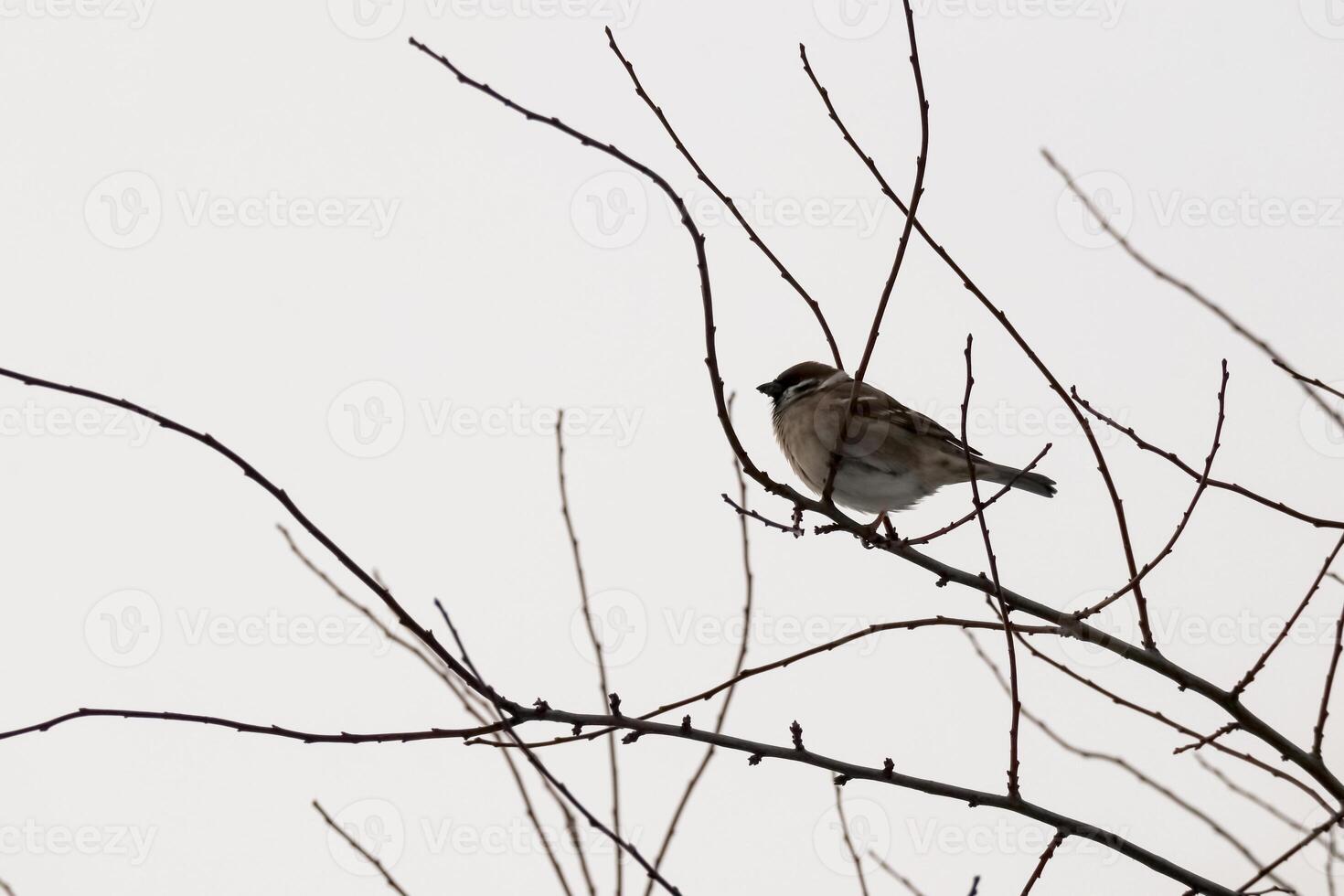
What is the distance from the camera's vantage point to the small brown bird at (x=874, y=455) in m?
5.52

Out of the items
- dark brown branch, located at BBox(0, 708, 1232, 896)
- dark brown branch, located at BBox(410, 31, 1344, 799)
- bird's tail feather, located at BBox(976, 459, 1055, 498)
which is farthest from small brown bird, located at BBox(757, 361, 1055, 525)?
dark brown branch, located at BBox(0, 708, 1232, 896)

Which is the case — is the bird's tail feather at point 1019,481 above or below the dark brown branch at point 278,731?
above

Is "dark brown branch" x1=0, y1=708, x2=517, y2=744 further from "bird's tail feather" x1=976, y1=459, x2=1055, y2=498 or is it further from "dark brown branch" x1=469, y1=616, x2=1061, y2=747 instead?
"bird's tail feather" x1=976, y1=459, x2=1055, y2=498

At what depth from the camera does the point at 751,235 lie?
118 inches

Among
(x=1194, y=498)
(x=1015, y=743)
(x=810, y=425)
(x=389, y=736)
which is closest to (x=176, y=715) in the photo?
(x=389, y=736)

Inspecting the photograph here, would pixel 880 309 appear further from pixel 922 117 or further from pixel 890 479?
pixel 890 479

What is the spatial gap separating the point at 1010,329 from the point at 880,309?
1.07 ft

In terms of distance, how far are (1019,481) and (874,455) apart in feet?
2.19

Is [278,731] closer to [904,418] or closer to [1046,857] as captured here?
[1046,857]

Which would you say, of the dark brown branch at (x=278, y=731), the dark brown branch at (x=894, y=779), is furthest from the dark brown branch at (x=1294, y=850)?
the dark brown branch at (x=278, y=731)

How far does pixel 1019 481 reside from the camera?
5.39 m

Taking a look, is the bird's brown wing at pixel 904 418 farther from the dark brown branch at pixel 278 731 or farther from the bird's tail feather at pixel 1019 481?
the dark brown branch at pixel 278 731

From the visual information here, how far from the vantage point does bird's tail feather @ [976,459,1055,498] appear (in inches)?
217

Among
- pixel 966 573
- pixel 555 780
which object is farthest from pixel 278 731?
pixel 966 573
